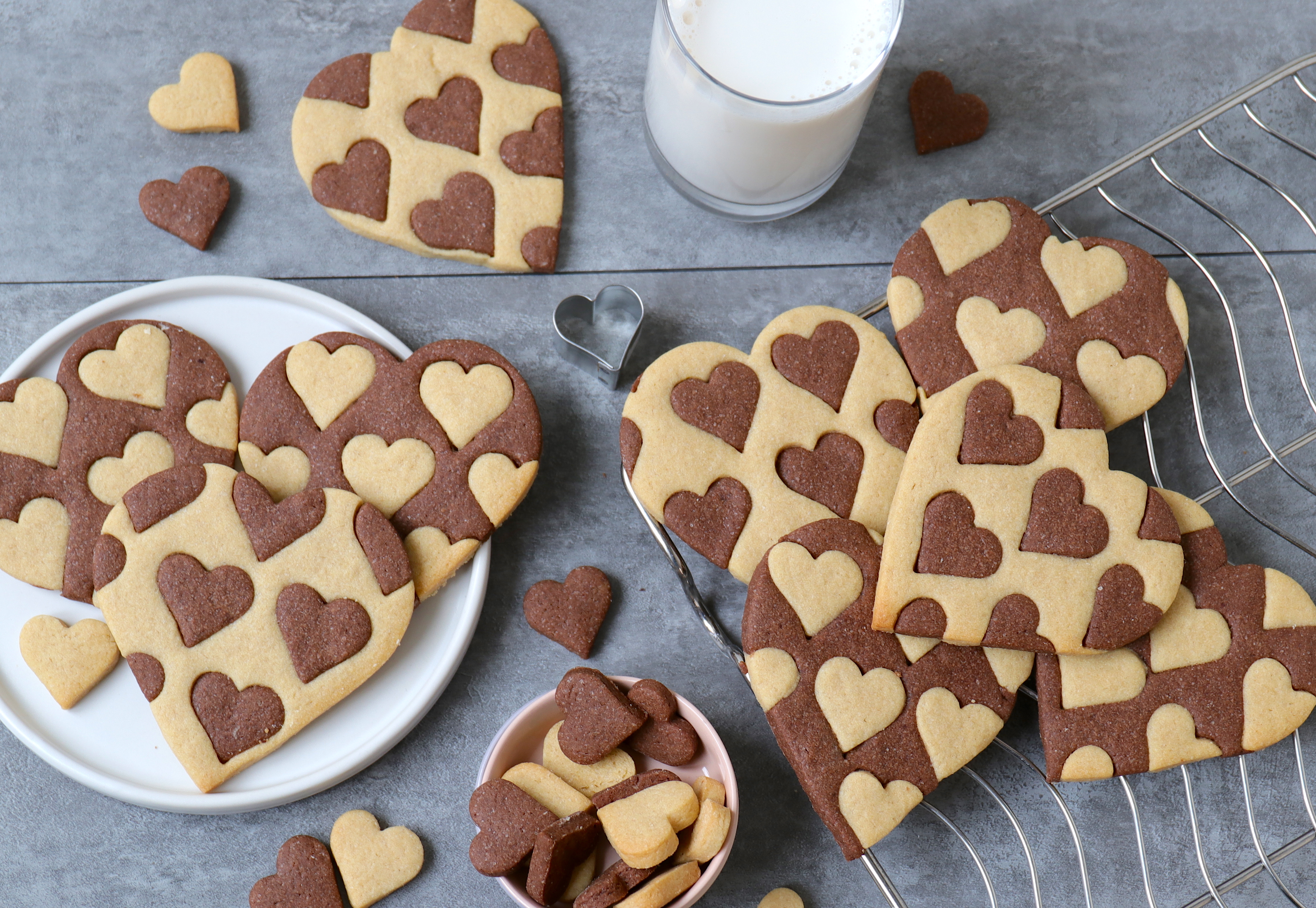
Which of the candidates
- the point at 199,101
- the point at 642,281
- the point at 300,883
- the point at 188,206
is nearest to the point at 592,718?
the point at 300,883

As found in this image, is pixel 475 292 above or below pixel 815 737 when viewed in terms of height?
above

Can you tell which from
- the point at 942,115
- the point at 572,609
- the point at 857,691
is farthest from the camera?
the point at 942,115

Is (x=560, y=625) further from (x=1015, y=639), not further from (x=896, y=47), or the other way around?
(x=896, y=47)

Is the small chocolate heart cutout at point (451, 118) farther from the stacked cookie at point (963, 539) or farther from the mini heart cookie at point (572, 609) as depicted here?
the mini heart cookie at point (572, 609)

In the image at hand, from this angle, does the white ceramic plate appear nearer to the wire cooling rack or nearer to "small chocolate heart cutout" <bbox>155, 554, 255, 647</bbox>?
"small chocolate heart cutout" <bbox>155, 554, 255, 647</bbox>

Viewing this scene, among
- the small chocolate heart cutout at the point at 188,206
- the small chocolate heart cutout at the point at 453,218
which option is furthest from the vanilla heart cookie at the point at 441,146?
the small chocolate heart cutout at the point at 188,206

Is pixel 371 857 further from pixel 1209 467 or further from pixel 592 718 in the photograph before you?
pixel 1209 467

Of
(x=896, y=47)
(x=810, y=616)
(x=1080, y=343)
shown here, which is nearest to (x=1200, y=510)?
(x=1080, y=343)

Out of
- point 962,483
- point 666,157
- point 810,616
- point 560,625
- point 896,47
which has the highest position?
point 896,47
